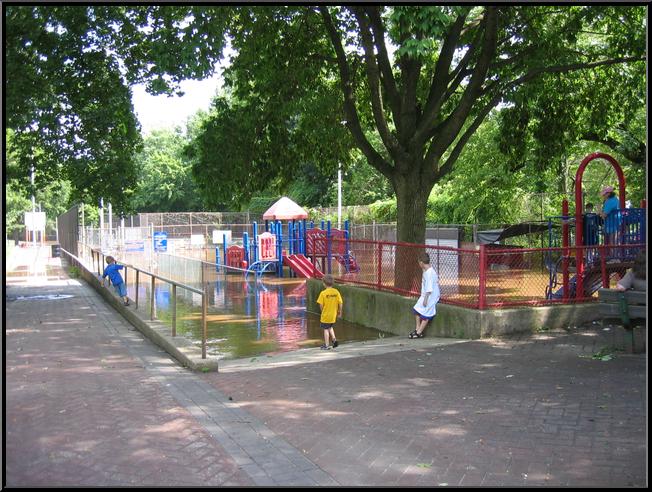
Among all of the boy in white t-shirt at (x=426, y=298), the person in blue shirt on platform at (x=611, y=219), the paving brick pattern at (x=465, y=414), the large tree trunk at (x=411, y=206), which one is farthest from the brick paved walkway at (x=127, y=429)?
the person in blue shirt on platform at (x=611, y=219)

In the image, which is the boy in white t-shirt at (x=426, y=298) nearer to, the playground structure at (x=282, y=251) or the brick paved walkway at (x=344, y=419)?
the brick paved walkway at (x=344, y=419)

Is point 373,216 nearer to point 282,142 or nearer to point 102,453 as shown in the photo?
point 282,142

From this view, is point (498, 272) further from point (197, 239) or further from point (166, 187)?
point (166, 187)

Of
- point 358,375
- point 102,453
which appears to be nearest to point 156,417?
point 102,453

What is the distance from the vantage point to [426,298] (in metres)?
10.7

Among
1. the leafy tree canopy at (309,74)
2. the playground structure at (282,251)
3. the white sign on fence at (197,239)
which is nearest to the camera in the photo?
the leafy tree canopy at (309,74)

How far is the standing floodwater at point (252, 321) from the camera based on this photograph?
37.0 feet

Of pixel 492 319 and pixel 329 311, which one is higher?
pixel 329 311

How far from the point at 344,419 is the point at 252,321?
8.08 m

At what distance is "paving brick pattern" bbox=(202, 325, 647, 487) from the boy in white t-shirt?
1496 millimetres

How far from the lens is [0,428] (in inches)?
182

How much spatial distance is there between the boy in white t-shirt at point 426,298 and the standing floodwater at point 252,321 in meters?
1.33

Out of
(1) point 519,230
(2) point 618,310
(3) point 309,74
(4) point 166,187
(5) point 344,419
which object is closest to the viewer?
(5) point 344,419

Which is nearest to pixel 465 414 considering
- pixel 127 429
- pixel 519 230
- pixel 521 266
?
pixel 127 429
